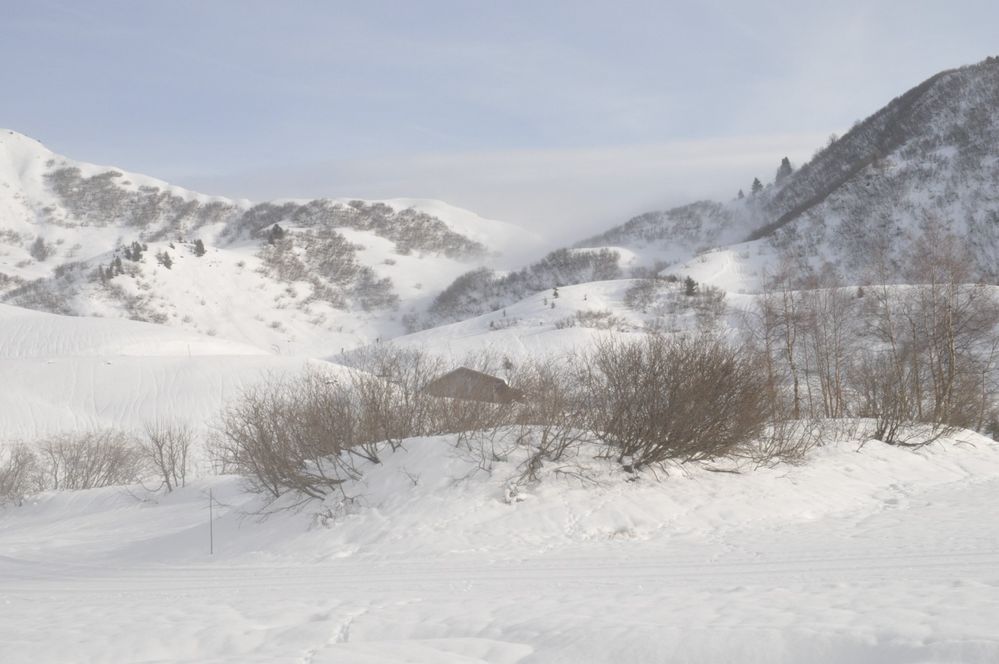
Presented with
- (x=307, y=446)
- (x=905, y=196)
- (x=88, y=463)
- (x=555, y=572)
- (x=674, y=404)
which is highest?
(x=905, y=196)

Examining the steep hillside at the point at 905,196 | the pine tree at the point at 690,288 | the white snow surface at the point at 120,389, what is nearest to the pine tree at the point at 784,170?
the steep hillside at the point at 905,196

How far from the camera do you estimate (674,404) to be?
16.0 m

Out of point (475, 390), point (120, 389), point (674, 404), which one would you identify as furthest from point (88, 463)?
point (674, 404)

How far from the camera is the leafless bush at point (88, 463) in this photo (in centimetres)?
4297

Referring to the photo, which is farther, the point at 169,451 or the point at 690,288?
the point at 690,288

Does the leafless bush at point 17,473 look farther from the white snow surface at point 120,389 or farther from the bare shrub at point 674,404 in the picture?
the bare shrub at point 674,404

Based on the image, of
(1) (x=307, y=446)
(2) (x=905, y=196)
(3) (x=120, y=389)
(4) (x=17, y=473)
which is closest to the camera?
(1) (x=307, y=446)

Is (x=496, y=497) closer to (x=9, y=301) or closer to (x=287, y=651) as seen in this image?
(x=287, y=651)

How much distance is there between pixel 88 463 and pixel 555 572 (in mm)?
42406

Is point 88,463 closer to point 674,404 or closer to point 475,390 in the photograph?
point 475,390

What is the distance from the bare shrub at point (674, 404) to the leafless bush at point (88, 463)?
36631mm

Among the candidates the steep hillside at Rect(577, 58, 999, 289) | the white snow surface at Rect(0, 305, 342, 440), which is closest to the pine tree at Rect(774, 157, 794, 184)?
the steep hillside at Rect(577, 58, 999, 289)

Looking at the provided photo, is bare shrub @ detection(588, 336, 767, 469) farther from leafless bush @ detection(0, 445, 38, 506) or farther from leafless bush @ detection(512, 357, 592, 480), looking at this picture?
leafless bush @ detection(0, 445, 38, 506)

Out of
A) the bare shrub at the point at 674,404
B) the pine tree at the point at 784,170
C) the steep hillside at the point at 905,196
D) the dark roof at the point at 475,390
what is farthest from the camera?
the pine tree at the point at 784,170
